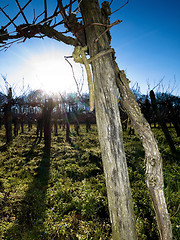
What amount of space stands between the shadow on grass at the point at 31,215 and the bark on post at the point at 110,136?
2.56m

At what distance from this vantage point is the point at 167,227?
Result: 1.42 meters

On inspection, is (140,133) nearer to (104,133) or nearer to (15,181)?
(104,133)

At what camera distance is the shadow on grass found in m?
2.82

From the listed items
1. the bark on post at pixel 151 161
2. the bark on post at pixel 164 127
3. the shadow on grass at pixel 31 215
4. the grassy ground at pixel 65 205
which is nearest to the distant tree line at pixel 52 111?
the bark on post at pixel 164 127

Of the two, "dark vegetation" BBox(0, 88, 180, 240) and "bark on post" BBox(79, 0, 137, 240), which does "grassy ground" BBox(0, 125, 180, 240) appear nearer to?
"dark vegetation" BBox(0, 88, 180, 240)

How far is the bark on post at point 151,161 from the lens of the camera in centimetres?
142

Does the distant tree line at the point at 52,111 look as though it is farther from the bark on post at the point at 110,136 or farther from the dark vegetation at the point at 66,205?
the dark vegetation at the point at 66,205

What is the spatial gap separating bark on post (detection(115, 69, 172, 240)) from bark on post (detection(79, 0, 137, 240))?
260 mm

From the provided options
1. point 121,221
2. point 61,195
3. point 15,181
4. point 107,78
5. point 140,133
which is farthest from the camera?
point 15,181

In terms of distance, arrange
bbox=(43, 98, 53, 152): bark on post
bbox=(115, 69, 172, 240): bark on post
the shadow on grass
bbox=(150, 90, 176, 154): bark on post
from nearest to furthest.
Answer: bbox=(115, 69, 172, 240): bark on post → the shadow on grass → bbox=(150, 90, 176, 154): bark on post → bbox=(43, 98, 53, 152): bark on post

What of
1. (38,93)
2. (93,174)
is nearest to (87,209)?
(93,174)

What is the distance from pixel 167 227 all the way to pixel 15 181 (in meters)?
5.73

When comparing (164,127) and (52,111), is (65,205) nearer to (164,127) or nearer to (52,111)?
(164,127)

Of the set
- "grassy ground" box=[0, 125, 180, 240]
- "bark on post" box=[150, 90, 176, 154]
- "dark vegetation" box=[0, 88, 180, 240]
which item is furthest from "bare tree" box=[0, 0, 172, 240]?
"bark on post" box=[150, 90, 176, 154]
